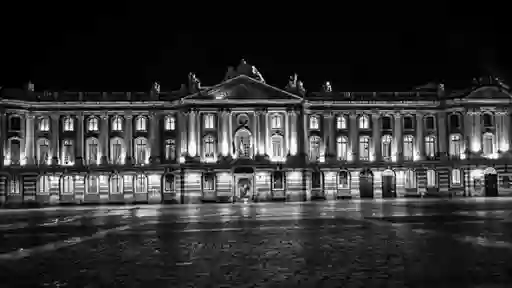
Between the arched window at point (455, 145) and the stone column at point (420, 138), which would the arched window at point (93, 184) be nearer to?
the stone column at point (420, 138)

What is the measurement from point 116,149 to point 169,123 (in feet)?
21.7

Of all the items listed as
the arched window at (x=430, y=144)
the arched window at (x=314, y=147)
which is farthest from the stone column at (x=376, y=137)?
the arched window at (x=314, y=147)

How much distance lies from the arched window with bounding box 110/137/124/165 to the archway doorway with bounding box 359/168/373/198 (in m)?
27.2

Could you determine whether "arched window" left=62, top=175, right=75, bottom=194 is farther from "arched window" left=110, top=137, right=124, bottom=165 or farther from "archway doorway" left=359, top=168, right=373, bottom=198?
"archway doorway" left=359, top=168, right=373, bottom=198

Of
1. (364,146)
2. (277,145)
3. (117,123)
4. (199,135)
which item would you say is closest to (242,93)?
(199,135)

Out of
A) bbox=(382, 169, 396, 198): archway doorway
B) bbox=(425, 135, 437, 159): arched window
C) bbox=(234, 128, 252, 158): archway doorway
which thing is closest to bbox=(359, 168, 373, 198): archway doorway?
bbox=(382, 169, 396, 198): archway doorway

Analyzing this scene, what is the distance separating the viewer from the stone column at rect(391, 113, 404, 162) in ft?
272

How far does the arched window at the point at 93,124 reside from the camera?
81.2 meters

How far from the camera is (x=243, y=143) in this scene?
264 feet

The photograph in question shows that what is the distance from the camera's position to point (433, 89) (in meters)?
86.8

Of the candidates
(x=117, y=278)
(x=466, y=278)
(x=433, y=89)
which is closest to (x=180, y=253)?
(x=117, y=278)

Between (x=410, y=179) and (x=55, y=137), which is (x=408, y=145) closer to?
(x=410, y=179)

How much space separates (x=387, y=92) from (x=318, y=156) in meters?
11.1

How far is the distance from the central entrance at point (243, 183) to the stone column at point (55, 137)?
19875mm
